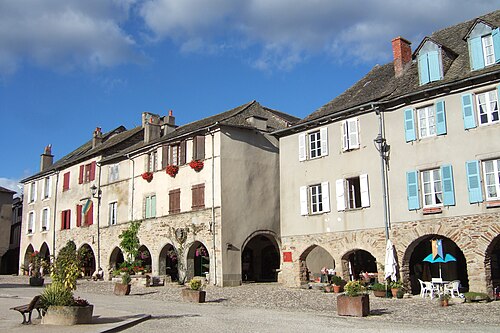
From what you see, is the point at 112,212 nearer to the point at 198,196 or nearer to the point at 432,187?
the point at 198,196

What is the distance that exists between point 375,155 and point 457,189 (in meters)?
3.57

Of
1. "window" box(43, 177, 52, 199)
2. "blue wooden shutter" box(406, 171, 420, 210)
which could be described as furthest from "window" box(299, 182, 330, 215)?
"window" box(43, 177, 52, 199)

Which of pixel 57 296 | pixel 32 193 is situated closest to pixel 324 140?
pixel 57 296

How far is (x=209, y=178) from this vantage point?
25953mm

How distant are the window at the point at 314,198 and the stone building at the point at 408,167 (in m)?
0.04

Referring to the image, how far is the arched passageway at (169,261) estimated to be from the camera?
2756 cm

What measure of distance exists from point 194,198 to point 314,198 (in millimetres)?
6688

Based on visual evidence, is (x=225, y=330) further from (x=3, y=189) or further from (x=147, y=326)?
(x=3, y=189)

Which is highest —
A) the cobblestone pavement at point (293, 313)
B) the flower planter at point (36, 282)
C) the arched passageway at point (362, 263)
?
the arched passageway at point (362, 263)

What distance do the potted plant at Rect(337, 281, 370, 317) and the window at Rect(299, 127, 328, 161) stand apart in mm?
9080

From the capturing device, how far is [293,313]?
48.6 ft

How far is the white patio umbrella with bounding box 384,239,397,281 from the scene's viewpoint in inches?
745

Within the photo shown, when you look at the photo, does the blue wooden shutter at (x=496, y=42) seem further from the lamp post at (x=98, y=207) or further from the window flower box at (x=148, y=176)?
the lamp post at (x=98, y=207)

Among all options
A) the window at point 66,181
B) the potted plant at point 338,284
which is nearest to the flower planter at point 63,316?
the potted plant at point 338,284
